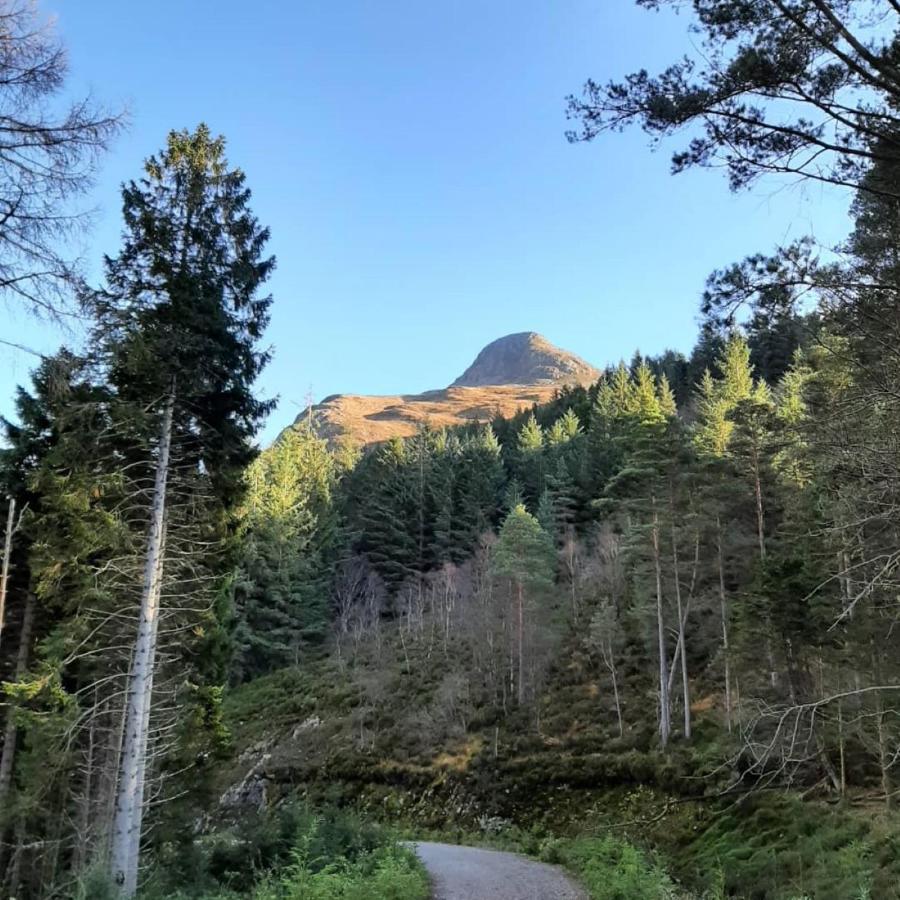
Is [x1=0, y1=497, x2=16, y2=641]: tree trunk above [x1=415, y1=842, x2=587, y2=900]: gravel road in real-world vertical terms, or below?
above

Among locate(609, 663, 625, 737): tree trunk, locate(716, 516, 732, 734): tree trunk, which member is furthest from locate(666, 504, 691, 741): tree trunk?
locate(609, 663, 625, 737): tree trunk

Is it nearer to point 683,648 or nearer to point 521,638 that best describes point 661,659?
point 683,648

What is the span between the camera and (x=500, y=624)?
34219 mm

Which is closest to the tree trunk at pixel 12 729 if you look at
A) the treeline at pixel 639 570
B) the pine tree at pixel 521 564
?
the treeline at pixel 639 570

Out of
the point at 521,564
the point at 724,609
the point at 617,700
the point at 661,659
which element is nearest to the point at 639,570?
the point at 661,659

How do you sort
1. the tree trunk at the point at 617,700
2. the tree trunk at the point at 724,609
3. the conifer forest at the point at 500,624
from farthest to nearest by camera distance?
1. the tree trunk at the point at 617,700
2. the tree trunk at the point at 724,609
3. the conifer forest at the point at 500,624

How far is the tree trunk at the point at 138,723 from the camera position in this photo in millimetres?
8430

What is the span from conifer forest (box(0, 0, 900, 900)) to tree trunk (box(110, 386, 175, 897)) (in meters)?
0.04

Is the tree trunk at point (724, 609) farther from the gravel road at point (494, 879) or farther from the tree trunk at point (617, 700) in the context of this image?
the gravel road at point (494, 879)

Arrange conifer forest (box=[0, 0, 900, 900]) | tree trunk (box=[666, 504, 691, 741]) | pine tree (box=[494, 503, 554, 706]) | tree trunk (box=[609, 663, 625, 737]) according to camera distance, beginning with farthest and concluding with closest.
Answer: pine tree (box=[494, 503, 554, 706]) < tree trunk (box=[609, 663, 625, 737]) < tree trunk (box=[666, 504, 691, 741]) < conifer forest (box=[0, 0, 900, 900])

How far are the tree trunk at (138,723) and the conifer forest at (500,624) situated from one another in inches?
1.6

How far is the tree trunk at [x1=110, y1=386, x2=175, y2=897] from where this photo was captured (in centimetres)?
843

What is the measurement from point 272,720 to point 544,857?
23771mm

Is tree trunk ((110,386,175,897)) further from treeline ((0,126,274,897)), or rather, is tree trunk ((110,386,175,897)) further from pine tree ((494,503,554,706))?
pine tree ((494,503,554,706))
